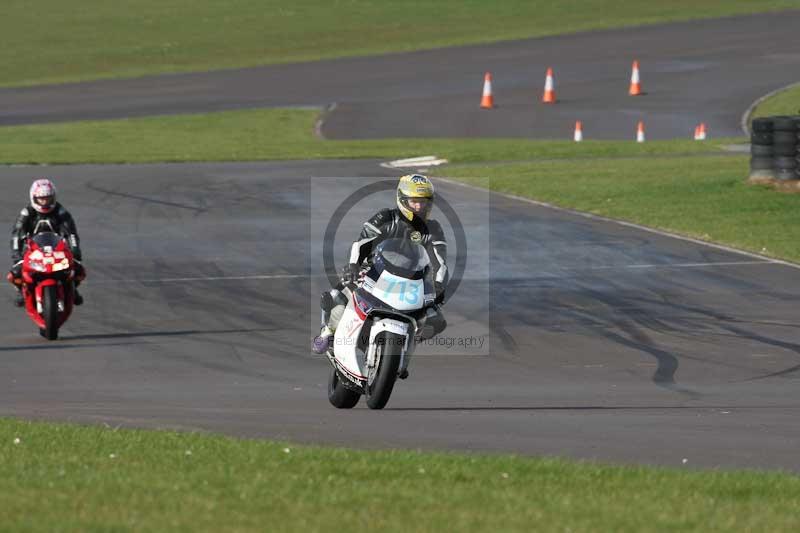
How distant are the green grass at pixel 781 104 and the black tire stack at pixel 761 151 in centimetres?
1171

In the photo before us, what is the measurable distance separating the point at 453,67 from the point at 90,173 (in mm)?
21840

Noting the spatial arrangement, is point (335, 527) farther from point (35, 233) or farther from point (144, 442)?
point (35, 233)

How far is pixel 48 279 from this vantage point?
16953 mm

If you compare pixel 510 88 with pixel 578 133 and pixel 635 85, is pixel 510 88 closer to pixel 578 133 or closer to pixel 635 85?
pixel 635 85

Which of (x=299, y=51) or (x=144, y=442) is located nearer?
(x=144, y=442)

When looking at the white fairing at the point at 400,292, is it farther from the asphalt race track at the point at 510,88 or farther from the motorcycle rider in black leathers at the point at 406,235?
the asphalt race track at the point at 510,88

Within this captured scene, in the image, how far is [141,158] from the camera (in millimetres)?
33938

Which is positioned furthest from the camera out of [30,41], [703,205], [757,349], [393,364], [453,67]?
[30,41]

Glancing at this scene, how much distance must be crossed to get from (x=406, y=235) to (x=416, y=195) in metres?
0.38

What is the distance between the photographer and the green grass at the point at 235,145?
34375mm

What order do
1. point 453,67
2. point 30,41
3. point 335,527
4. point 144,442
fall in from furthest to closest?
point 30,41
point 453,67
point 144,442
point 335,527

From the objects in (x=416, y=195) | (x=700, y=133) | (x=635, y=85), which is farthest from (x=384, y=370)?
(x=635, y=85)

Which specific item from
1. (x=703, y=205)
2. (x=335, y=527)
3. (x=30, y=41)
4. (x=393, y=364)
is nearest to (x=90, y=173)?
(x=703, y=205)

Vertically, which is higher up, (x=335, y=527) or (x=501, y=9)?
(x=501, y=9)
